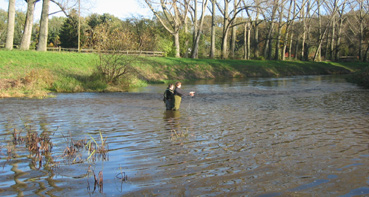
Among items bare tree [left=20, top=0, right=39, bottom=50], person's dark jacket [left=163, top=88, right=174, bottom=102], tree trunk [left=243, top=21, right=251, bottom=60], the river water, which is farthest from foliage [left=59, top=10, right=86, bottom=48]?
the river water

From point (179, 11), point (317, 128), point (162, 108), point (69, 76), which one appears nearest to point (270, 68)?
point (179, 11)

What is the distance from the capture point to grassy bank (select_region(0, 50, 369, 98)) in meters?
24.7

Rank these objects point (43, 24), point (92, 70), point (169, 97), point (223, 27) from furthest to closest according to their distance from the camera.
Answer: point (223, 27) → point (43, 24) → point (92, 70) → point (169, 97)

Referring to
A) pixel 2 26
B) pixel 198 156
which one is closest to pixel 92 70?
pixel 198 156

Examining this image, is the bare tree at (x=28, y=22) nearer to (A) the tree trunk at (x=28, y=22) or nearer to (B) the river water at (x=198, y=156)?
(A) the tree trunk at (x=28, y=22)

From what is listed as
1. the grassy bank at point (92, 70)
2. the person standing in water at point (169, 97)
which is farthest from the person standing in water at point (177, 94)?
the grassy bank at point (92, 70)

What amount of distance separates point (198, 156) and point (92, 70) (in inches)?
938

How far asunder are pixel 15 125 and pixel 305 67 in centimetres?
5079

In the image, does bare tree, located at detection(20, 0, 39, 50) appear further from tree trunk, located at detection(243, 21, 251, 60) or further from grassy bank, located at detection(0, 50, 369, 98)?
tree trunk, located at detection(243, 21, 251, 60)

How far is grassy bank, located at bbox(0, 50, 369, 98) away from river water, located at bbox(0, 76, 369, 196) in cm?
1112

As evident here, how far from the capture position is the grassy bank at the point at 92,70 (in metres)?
24.7

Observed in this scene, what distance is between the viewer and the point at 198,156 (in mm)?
7500

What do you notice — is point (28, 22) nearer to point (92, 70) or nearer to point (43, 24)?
point (43, 24)

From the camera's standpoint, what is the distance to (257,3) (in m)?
46.4
